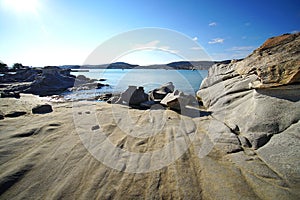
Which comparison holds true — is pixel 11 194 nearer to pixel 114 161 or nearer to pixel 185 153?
pixel 114 161

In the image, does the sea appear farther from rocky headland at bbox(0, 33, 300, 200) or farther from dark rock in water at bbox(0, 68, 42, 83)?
dark rock in water at bbox(0, 68, 42, 83)

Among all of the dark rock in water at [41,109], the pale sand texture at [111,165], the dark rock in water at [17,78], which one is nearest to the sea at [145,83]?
the dark rock in water at [41,109]

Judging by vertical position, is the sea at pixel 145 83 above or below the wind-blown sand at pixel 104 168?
below

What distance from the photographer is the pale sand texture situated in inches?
106

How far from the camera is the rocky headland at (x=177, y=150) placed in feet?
9.04

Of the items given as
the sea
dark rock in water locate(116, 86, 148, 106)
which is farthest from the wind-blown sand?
the sea

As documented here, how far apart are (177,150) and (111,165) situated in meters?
1.63

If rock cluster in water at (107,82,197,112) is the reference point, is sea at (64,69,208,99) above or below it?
below

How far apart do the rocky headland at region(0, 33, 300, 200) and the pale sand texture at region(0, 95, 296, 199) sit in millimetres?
19

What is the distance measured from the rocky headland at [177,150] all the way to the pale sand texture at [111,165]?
19mm

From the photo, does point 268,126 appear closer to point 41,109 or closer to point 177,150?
point 177,150

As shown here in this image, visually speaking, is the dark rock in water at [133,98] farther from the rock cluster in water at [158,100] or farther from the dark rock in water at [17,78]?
the dark rock in water at [17,78]

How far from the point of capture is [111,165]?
3.44m

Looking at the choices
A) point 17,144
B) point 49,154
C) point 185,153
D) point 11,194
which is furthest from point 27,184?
point 185,153
